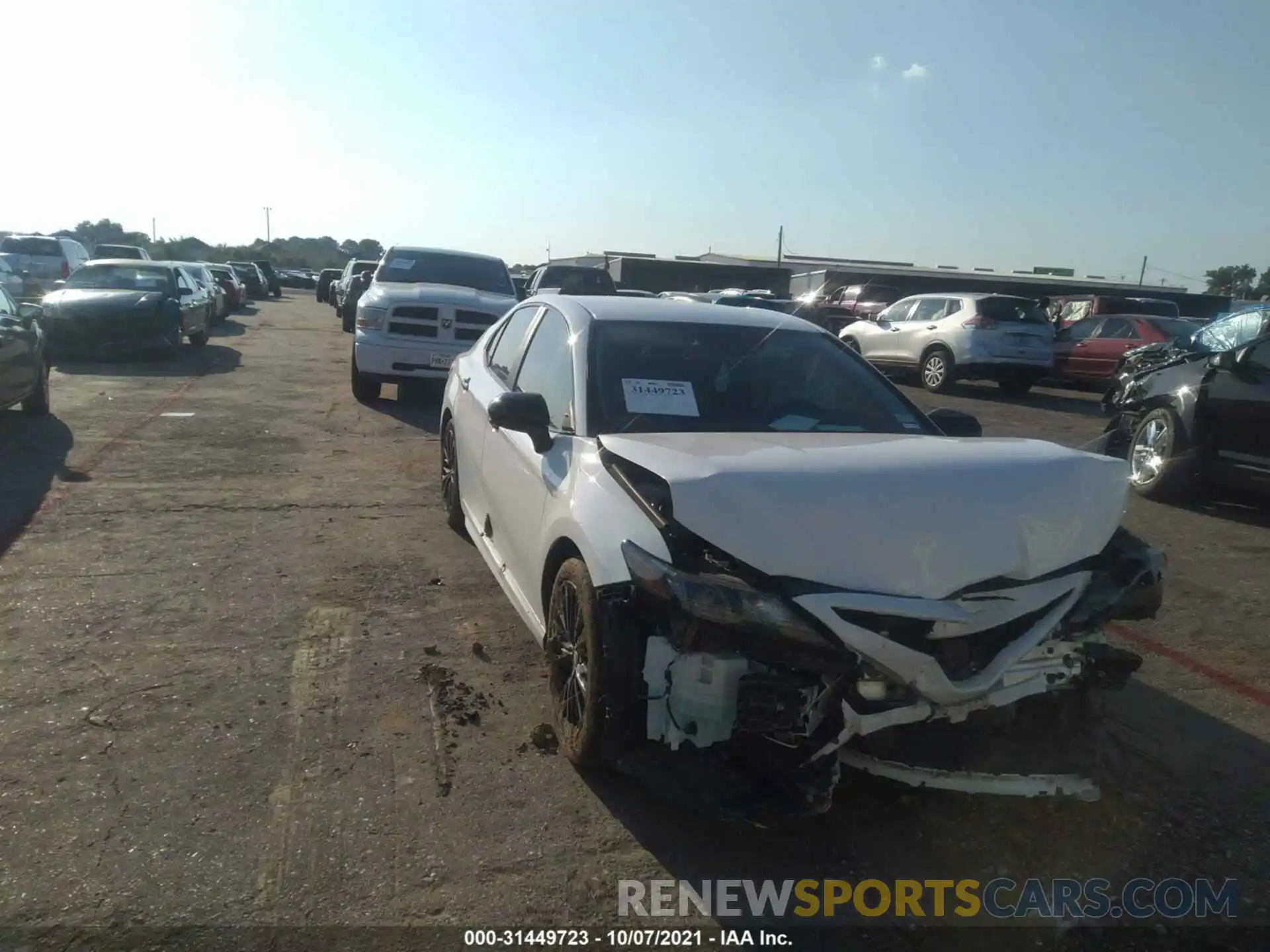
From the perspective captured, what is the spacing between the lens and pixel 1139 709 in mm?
4238

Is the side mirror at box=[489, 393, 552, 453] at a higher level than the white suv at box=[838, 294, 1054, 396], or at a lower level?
higher

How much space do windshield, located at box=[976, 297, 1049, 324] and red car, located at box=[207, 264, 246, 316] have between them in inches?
784

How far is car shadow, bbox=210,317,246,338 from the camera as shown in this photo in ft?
72.7

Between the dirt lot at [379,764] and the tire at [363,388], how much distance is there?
5.14 m

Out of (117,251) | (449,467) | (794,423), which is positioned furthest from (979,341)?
(117,251)

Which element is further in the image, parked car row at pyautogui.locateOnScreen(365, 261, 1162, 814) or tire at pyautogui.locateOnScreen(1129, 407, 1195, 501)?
tire at pyautogui.locateOnScreen(1129, 407, 1195, 501)

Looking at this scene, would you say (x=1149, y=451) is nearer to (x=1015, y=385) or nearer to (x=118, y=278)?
(x=1015, y=385)

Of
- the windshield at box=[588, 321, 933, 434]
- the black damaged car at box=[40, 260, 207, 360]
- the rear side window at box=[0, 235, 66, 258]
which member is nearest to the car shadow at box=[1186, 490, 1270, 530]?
the windshield at box=[588, 321, 933, 434]

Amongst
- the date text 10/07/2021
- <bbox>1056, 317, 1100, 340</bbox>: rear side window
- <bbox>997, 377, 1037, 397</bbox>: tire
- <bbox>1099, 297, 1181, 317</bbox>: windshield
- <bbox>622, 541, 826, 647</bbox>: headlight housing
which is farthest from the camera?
<bbox>1099, 297, 1181, 317</bbox>: windshield

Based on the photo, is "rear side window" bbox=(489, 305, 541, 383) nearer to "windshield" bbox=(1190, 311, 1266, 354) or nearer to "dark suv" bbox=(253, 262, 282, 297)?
"windshield" bbox=(1190, 311, 1266, 354)

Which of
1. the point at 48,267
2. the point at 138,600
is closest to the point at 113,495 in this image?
the point at 138,600

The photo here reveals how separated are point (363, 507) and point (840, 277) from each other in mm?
37687

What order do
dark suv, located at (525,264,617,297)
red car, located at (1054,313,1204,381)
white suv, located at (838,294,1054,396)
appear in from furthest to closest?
dark suv, located at (525,264,617,297) → red car, located at (1054,313,1204,381) → white suv, located at (838,294,1054,396)

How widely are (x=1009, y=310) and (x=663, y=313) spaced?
42.2 feet
